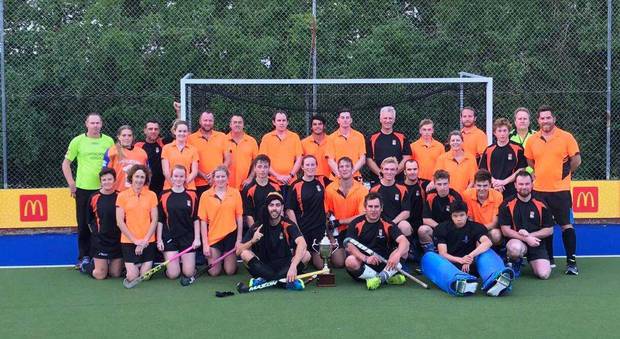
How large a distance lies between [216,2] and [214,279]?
5.54 meters

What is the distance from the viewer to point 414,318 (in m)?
4.58

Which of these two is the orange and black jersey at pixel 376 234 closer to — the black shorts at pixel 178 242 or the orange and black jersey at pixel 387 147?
the orange and black jersey at pixel 387 147

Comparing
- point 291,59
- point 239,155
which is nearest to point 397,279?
point 239,155

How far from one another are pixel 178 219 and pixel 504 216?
9.61 ft

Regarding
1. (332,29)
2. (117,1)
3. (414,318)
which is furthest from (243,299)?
(117,1)

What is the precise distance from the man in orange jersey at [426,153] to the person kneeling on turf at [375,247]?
1396 millimetres

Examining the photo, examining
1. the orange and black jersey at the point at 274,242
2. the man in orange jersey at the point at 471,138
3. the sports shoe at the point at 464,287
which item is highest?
the man in orange jersey at the point at 471,138

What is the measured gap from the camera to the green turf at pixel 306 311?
170 inches

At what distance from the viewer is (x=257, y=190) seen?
20.9ft

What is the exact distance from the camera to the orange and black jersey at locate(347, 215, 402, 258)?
582cm

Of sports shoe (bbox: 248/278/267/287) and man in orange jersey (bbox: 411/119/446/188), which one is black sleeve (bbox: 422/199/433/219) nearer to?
man in orange jersey (bbox: 411/119/446/188)

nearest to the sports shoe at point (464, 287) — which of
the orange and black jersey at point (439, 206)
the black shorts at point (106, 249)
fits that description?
the orange and black jersey at point (439, 206)

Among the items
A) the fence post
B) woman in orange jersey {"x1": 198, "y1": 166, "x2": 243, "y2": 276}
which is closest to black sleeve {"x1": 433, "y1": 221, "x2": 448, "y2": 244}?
woman in orange jersey {"x1": 198, "y1": 166, "x2": 243, "y2": 276}

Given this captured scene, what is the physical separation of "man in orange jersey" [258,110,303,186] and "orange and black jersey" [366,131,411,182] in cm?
75
